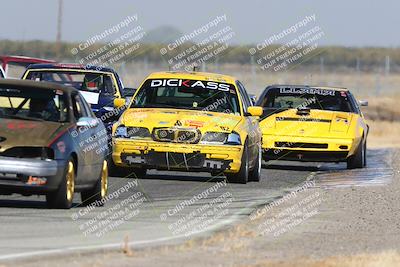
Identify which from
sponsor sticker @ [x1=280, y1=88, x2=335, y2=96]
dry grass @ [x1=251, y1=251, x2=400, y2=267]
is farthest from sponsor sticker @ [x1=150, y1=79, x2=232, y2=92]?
dry grass @ [x1=251, y1=251, x2=400, y2=267]

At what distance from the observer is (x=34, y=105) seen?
14508 mm

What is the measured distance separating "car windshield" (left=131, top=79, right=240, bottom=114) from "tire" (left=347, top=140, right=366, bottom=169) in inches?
138

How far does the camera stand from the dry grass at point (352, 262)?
9773mm

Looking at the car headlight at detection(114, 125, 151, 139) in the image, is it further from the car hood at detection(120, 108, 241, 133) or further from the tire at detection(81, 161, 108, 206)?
the tire at detection(81, 161, 108, 206)

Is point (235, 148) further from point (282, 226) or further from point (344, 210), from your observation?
point (282, 226)

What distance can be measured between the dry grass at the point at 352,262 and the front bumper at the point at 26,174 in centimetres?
395

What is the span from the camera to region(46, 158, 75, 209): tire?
533 inches

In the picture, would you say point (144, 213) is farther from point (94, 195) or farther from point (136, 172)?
point (136, 172)

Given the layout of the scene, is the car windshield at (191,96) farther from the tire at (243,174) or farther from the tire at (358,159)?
the tire at (358,159)

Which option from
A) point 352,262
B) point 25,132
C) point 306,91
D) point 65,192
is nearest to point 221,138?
point 65,192

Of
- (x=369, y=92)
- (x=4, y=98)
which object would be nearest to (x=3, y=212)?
(x=4, y=98)

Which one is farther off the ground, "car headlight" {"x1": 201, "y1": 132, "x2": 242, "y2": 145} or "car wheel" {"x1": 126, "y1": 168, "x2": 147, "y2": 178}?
"car headlight" {"x1": 201, "y1": 132, "x2": 242, "y2": 145}

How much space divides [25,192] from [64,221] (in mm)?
1002

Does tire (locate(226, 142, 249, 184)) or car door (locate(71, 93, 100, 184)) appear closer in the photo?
car door (locate(71, 93, 100, 184))
